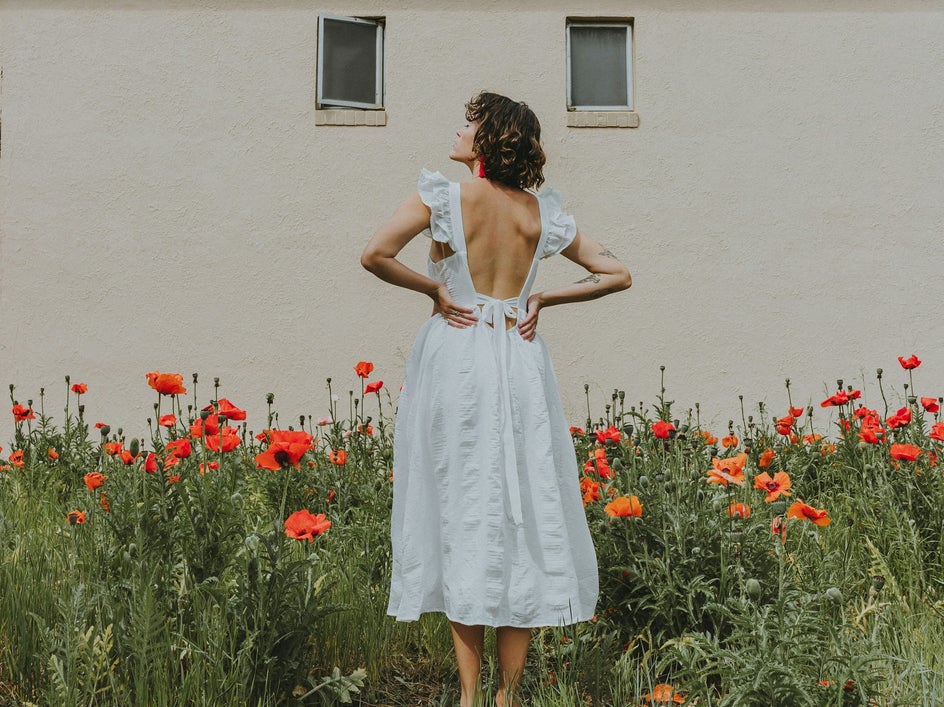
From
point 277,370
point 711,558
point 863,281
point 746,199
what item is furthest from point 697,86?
point 711,558

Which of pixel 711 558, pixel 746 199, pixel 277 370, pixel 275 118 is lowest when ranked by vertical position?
pixel 711 558

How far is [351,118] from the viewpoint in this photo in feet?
22.3

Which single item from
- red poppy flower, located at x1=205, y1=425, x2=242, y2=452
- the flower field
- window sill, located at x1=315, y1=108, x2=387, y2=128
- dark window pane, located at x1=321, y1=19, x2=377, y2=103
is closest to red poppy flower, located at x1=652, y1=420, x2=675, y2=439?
the flower field

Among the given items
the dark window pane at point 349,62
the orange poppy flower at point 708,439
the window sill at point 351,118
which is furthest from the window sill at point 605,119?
the orange poppy flower at point 708,439

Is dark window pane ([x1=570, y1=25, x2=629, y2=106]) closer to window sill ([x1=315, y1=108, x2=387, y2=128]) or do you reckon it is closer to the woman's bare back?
window sill ([x1=315, y1=108, x2=387, y2=128])

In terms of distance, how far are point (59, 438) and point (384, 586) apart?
3.02m

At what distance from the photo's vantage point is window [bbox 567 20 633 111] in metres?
7.01

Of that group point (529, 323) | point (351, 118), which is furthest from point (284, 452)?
point (351, 118)

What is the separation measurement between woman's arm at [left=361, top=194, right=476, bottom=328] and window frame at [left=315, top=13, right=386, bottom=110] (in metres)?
4.75

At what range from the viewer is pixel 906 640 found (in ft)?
8.45

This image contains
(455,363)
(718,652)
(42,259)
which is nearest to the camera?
(718,652)

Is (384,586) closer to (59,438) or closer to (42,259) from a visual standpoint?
(59,438)

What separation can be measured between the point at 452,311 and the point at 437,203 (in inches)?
13.0

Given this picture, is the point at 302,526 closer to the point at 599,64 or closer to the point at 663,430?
the point at 663,430
